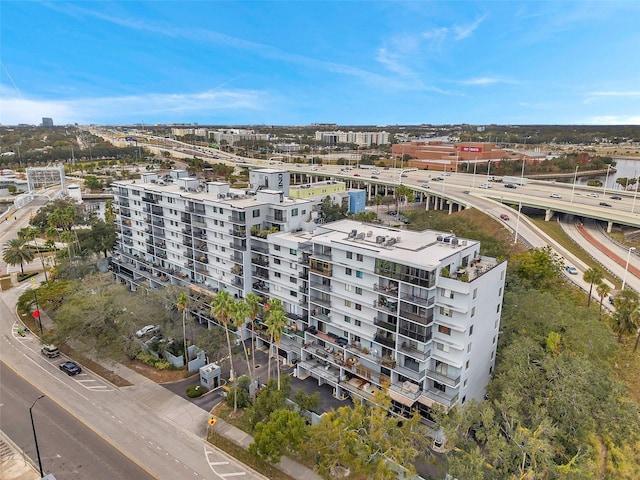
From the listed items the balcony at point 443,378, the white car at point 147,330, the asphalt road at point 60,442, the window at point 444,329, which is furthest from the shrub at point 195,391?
the window at point 444,329

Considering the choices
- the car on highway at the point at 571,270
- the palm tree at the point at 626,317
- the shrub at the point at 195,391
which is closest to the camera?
the shrub at the point at 195,391

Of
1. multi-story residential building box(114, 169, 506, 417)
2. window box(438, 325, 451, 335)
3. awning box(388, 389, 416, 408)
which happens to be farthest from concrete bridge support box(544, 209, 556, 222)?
awning box(388, 389, 416, 408)

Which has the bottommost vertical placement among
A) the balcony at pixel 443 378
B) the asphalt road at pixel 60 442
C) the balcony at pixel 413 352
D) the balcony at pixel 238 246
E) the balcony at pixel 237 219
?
the asphalt road at pixel 60 442

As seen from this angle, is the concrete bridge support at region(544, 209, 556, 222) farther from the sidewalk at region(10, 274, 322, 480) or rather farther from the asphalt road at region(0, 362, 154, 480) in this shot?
the asphalt road at region(0, 362, 154, 480)

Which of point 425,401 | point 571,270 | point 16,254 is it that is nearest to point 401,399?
point 425,401

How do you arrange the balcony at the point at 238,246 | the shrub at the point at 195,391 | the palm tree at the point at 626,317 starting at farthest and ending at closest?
the balcony at the point at 238,246, the palm tree at the point at 626,317, the shrub at the point at 195,391

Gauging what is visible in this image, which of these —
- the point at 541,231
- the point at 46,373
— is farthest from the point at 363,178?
the point at 46,373

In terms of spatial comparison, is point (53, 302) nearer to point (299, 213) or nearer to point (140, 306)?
point (140, 306)

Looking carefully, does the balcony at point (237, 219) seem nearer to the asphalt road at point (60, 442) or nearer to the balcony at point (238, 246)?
the balcony at point (238, 246)
